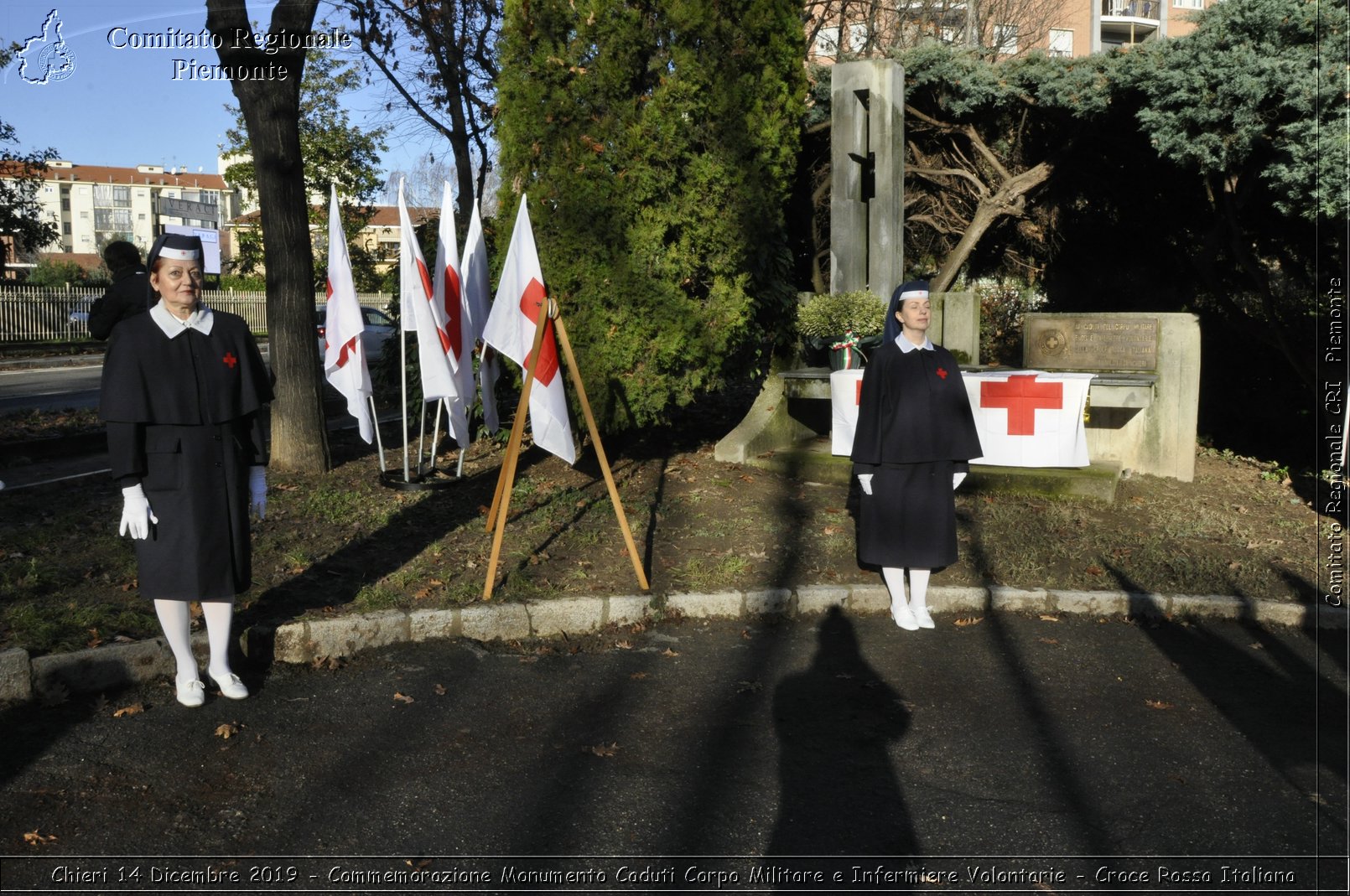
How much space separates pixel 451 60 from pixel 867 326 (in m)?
10.7

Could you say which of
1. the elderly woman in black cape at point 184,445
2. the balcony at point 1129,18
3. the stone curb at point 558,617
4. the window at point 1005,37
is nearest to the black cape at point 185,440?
the elderly woman in black cape at point 184,445

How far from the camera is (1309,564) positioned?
7.64m

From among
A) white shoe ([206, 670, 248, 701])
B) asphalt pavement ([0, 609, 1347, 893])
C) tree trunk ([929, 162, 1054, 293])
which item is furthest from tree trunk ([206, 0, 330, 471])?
tree trunk ([929, 162, 1054, 293])

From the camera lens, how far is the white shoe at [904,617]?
6.60m

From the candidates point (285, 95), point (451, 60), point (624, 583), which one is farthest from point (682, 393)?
point (451, 60)

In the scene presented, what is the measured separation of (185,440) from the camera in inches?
200

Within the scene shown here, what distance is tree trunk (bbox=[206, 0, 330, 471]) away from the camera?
8.92m

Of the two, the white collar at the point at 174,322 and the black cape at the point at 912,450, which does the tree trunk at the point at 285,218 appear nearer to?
the white collar at the point at 174,322

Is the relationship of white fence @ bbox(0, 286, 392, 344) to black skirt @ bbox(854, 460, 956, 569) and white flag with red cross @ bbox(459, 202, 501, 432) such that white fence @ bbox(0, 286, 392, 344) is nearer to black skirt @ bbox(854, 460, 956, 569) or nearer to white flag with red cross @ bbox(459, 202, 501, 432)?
white flag with red cross @ bbox(459, 202, 501, 432)

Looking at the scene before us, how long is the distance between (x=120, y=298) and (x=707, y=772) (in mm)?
5679

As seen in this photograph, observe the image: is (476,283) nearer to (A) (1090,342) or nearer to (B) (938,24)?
(A) (1090,342)

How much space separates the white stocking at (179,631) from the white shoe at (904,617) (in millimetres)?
3761

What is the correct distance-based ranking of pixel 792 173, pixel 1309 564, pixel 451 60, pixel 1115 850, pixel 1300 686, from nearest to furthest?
pixel 1115 850, pixel 1300 686, pixel 1309 564, pixel 792 173, pixel 451 60

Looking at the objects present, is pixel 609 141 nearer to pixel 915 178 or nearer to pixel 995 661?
pixel 995 661
